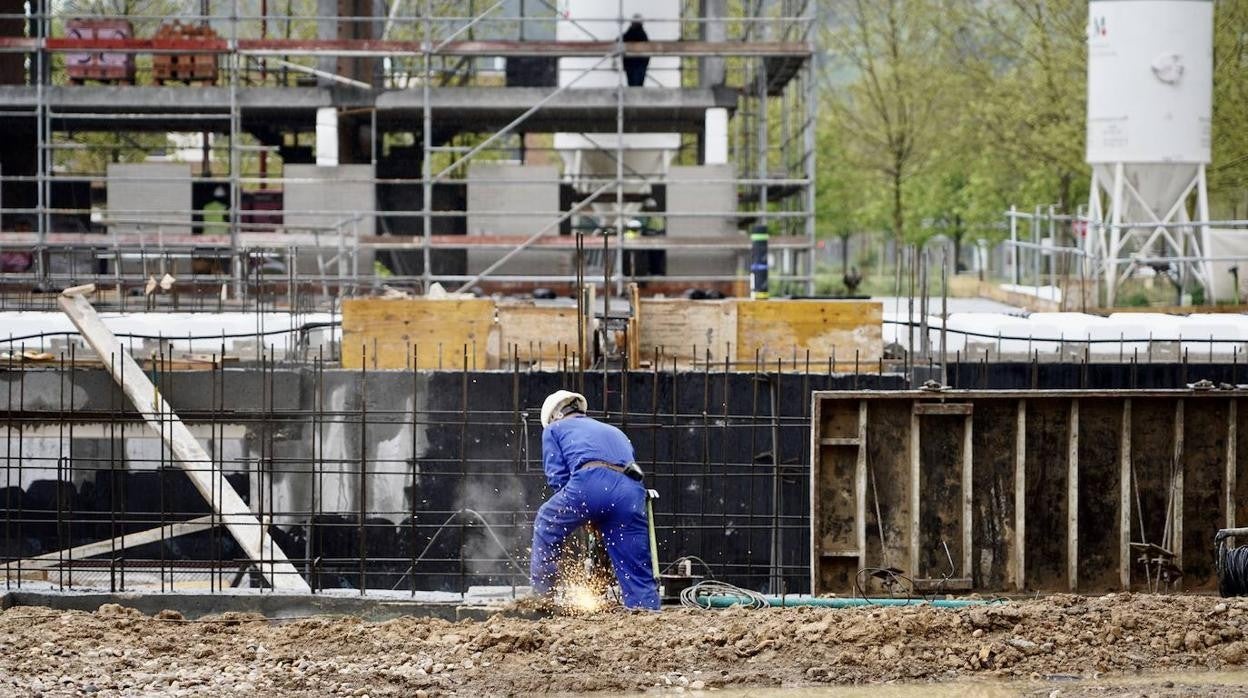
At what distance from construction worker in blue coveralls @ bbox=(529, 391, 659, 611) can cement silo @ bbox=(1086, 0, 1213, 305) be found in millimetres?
16480

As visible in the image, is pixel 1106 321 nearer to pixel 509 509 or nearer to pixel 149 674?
pixel 509 509

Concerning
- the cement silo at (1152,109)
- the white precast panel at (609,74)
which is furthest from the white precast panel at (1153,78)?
the white precast panel at (609,74)

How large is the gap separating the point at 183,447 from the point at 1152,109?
1782 cm

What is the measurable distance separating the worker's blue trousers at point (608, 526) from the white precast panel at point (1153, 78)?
17.7 meters

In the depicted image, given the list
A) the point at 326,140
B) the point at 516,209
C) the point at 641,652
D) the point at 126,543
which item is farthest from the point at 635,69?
the point at 641,652

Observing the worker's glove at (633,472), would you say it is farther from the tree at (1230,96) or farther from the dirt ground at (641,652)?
the tree at (1230,96)

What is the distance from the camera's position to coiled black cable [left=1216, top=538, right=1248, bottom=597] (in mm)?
12047

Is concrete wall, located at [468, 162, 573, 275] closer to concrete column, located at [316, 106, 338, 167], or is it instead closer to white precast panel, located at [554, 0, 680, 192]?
white precast panel, located at [554, 0, 680, 192]

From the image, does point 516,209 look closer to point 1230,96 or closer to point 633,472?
point 1230,96

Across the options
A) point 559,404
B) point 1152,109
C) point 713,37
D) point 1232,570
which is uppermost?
point 713,37

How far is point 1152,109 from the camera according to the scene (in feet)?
88.6

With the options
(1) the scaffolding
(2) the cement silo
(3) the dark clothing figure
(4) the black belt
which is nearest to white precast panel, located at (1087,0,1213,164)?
(2) the cement silo

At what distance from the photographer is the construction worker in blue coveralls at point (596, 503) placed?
11.8m

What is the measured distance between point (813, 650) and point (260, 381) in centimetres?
761
